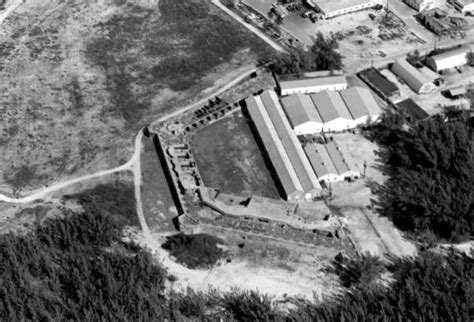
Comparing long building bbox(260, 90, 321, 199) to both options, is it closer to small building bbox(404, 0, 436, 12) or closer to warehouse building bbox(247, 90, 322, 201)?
warehouse building bbox(247, 90, 322, 201)

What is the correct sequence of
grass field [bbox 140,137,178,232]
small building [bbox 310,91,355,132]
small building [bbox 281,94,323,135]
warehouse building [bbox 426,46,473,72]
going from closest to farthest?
grass field [bbox 140,137,178,232] → small building [bbox 281,94,323,135] → small building [bbox 310,91,355,132] → warehouse building [bbox 426,46,473,72]

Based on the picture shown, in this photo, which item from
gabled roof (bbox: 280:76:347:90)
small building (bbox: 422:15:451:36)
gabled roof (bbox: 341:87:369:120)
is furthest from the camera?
small building (bbox: 422:15:451:36)

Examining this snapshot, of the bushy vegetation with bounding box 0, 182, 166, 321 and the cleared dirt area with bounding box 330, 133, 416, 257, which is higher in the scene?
the bushy vegetation with bounding box 0, 182, 166, 321

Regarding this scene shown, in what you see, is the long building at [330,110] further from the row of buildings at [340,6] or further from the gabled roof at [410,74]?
the row of buildings at [340,6]

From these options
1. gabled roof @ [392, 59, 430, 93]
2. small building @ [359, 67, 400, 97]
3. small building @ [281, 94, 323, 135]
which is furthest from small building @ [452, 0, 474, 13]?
small building @ [281, 94, 323, 135]

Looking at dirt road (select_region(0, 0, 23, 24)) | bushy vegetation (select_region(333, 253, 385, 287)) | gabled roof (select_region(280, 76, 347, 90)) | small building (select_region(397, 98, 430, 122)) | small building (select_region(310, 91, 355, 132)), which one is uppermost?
dirt road (select_region(0, 0, 23, 24))

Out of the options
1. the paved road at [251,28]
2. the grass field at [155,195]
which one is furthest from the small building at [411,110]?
the grass field at [155,195]

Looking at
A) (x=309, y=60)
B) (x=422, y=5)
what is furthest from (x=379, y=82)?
(x=422, y=5)

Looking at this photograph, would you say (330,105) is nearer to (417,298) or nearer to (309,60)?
(309,60)
